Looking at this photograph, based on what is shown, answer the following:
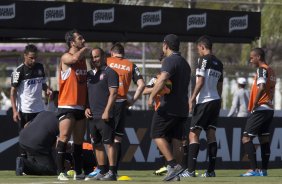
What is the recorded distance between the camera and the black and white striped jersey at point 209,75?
17484 mm

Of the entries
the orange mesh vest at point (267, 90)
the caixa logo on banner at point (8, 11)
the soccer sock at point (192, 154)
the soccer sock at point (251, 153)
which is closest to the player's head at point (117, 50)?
the soccer sock at point (192, 154)

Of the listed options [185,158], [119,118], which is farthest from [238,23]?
[119,118]

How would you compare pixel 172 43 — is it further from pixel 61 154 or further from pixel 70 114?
pixel 61 154

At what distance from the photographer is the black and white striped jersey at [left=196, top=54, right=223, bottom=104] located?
688 inches

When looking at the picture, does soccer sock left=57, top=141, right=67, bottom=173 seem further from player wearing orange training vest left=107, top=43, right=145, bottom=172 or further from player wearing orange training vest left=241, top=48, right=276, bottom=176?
player wearing orange training vest left=241, top=48, right=276, bottom=176

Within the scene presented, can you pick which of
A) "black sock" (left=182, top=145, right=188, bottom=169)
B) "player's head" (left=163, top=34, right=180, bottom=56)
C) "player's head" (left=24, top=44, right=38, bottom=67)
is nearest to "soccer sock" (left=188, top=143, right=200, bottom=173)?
"black sock" (left=182, top=145, right=188, bottom=169)

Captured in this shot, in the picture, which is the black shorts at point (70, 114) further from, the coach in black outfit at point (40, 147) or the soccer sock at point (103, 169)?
the coach in black outfit at point (40, 147)

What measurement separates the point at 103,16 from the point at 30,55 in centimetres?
396

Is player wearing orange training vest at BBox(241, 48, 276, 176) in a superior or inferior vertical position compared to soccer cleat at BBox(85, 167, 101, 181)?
superior

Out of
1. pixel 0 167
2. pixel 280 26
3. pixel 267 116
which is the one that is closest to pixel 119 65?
pixel 267 116

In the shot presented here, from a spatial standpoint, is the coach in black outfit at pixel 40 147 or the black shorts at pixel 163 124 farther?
the coach in black outfit at pixel 40 147

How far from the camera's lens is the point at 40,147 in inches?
701

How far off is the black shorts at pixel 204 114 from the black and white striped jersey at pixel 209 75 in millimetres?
82

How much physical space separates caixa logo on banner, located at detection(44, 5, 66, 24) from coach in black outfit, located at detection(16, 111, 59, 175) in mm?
3506
